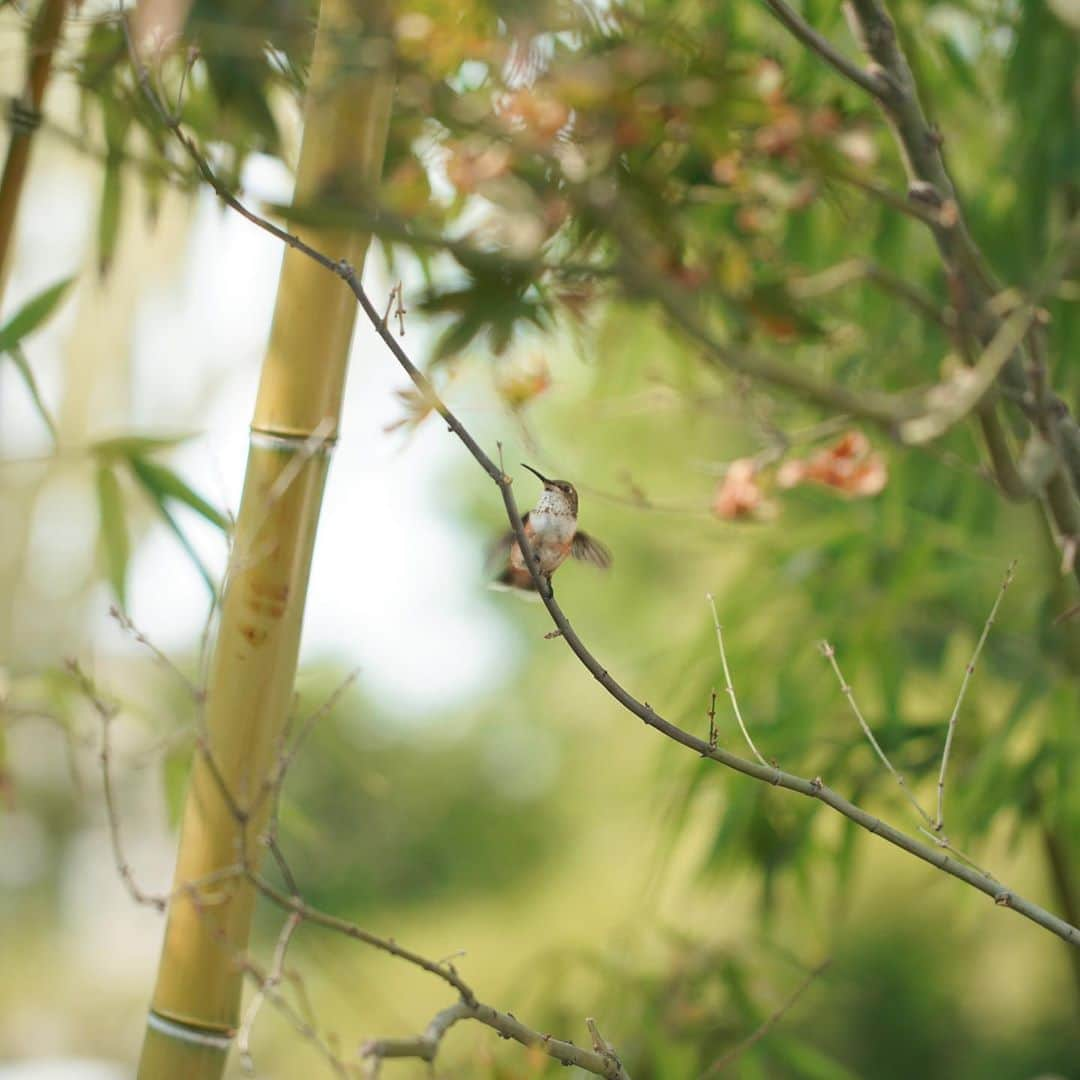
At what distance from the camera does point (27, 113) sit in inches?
39.3

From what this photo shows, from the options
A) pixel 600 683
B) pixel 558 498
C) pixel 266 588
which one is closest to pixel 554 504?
pixel 558 498

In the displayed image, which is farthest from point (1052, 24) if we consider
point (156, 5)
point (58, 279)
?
point (58, 279)

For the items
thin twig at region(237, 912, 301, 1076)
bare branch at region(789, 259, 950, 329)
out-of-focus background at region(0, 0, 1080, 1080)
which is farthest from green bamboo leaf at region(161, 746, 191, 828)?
bare branch at region(789, 259, 950, 329)

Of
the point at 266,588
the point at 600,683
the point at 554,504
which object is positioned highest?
the point at 554,504

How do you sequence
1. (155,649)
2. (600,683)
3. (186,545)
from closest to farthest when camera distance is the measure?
(600,683) → (155,649) → (186,545)

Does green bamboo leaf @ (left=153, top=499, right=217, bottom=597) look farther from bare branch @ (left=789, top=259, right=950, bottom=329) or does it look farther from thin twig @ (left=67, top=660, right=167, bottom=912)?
bare branch @ (left=789, top=259, right=950, bottom=329)

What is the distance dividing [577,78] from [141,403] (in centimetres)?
324

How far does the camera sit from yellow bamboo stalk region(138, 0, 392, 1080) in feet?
2.77

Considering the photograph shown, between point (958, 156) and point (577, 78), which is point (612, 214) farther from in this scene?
point (958, 156)

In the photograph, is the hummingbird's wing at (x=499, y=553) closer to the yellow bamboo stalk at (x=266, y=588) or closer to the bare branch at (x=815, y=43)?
the yellow bamboo stalk at (x=266, y=588)

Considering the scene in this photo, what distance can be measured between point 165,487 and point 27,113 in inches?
13.2

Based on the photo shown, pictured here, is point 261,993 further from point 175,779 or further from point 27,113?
point 27,113

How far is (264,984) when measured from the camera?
66 centimetres

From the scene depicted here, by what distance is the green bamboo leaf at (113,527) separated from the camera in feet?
3.80
